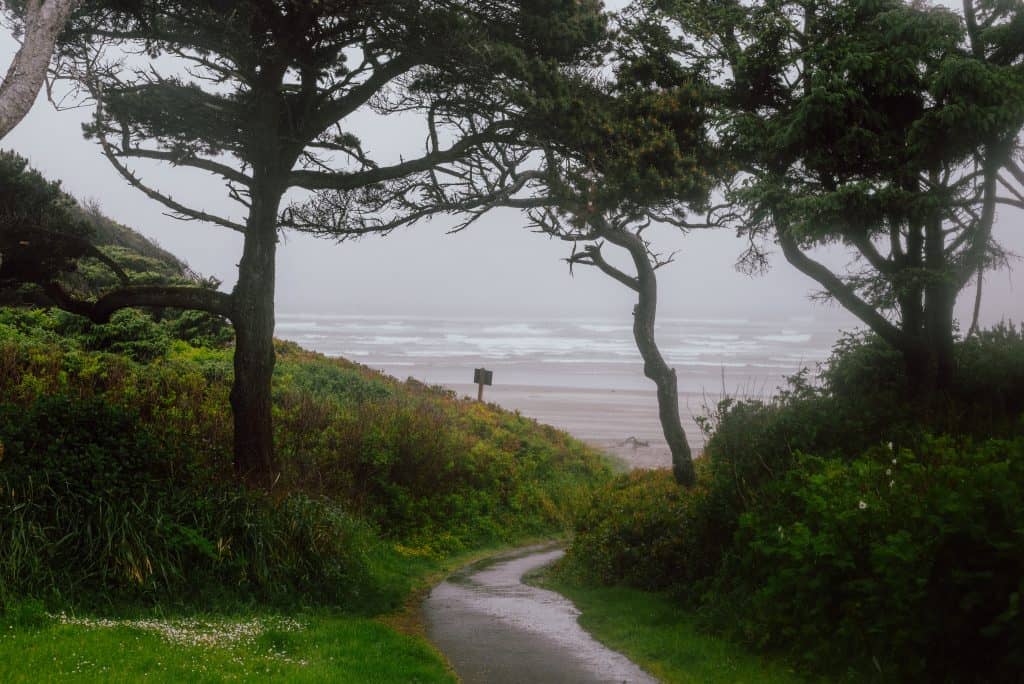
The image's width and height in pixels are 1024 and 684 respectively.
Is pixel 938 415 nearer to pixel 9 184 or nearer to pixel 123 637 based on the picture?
pixel 123 637

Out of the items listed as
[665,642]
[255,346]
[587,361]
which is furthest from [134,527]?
[587,361]

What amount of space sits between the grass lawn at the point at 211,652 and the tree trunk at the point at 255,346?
10.5 ft

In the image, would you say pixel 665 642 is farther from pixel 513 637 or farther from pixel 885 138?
pixel 885 138

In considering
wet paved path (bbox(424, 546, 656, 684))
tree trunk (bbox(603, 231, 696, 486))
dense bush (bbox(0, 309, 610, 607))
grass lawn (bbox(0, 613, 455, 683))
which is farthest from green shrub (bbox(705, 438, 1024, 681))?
tree trunk (bbox(603, 231, 696, 486))

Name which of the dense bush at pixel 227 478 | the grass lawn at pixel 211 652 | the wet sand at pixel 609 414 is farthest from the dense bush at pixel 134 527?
the wet sand at pixel 609 414

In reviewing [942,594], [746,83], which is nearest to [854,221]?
[746,83]

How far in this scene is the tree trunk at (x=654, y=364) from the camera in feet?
53.7

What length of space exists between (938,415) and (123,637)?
10289mm

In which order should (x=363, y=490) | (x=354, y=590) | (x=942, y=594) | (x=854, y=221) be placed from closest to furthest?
1. (x=942, y=594)
2. (x=354, y=590)
3. (x=854, y=221)
4. (x=363, y=490)

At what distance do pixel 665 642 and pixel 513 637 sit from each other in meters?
1.72

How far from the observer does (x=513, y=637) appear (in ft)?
33.4

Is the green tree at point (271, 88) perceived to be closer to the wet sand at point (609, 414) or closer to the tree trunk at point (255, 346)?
the tree trunk at point (255, 346)

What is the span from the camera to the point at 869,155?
42.5 feet

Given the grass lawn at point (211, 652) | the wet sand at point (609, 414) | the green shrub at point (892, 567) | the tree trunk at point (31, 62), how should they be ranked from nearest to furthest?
the green shrub at point (892, 567), the grass lawn at point (211, 652), the tree trunk at point (31, 62), the wet sand at point (609, 414)
